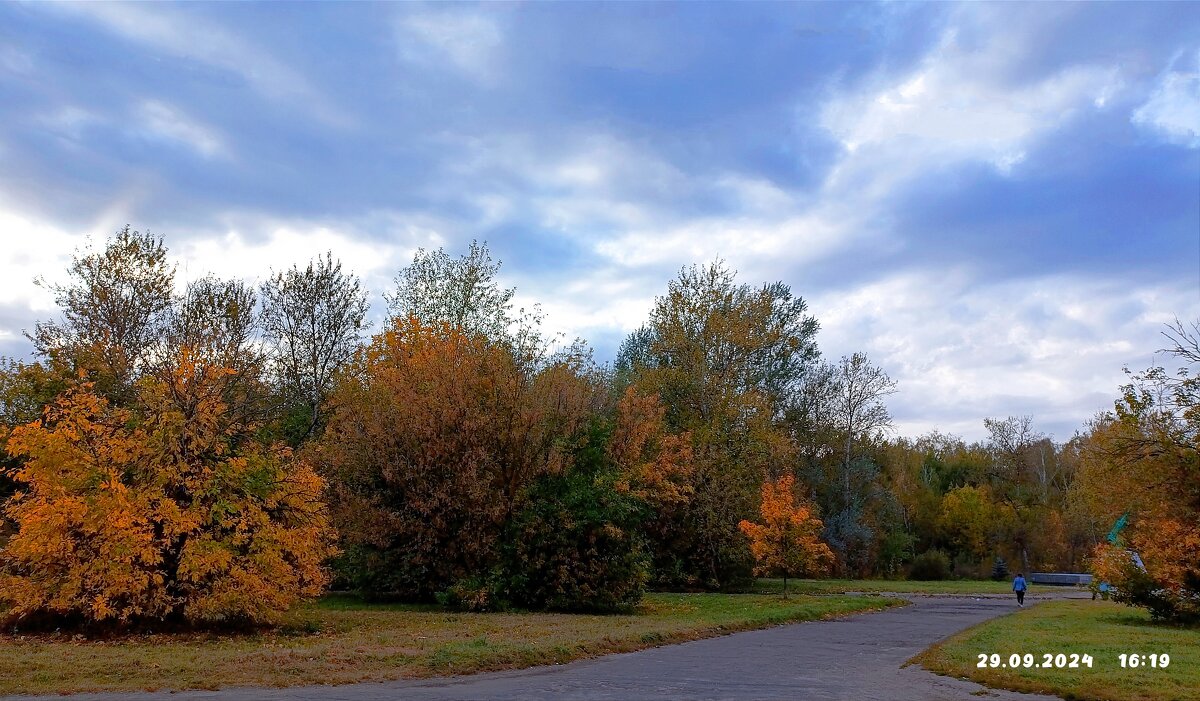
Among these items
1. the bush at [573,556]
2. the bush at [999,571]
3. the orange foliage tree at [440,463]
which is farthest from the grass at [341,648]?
the bush at [999,571]

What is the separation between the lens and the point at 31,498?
16141 mm

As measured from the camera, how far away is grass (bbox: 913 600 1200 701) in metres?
10.9

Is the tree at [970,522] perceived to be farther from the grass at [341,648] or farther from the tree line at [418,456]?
the grass at [341,648]

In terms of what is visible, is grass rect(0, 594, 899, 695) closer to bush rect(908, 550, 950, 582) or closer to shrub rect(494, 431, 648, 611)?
shrub rect(494, 431, 648, 611)

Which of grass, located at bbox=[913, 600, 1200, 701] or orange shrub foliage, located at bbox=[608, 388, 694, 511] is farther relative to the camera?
orange shrub foliage, located at bbox=[608, 388, 694, 511]

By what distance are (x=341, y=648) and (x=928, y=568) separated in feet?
160

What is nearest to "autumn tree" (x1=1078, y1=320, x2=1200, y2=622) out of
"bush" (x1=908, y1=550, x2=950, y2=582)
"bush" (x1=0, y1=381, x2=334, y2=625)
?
"bush" (x1=0, y1=381, x2=334, y2=625)

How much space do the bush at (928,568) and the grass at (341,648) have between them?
3619 centimetres

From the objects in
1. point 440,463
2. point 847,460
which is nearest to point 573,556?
point 440,463

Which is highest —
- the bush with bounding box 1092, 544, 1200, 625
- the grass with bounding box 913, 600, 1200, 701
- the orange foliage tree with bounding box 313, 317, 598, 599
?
the orange foliage tree with bounding box 313, 317, 598, 599

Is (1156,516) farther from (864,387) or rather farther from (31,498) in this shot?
(864,387)

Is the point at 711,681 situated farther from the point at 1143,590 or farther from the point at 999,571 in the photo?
the point at 999,571

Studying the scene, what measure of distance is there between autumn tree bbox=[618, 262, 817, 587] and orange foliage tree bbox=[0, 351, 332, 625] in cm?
2124

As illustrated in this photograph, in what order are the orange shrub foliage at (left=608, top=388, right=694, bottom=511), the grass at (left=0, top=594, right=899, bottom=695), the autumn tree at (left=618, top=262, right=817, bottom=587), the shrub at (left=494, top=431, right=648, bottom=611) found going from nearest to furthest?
1. the grass at (left=0, top=594, right=899, bottom=695)
2. the shrub at (left=494, top=431, right=648, bottom=611)
3. the orange shrub foliage at (left=608, top=388, right=694, bottom=511)
4. the autumn tree at (left=618, top=262, right=817, bottom=587)
